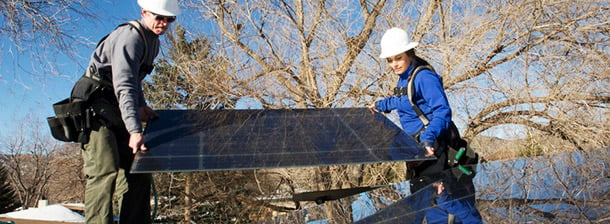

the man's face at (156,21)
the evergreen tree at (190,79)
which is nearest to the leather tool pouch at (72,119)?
the man's face at (156,21)

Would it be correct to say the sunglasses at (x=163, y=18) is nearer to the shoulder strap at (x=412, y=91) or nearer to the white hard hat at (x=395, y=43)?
the white hard hat at (x=395, y=43)

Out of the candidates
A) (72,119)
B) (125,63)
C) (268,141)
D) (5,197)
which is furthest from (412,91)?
(5,197)

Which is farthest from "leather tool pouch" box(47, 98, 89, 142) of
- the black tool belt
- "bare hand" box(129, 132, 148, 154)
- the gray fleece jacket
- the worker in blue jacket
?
the worker in blue jacket

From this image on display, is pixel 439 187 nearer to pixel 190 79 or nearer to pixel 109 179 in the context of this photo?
pixel 109 179

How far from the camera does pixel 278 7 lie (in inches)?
223

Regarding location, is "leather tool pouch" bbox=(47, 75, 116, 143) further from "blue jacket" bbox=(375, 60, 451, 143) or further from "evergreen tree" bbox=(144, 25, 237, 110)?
"evergreen tree" bbox=(144, 25, 237, 110)

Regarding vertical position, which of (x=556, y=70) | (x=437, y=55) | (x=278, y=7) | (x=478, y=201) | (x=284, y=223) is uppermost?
(x=278, y=7)

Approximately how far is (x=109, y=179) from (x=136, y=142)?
0.29 meters

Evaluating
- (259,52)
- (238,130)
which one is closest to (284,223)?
(238,130)

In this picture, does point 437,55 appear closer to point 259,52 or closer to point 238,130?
→ point 259,52

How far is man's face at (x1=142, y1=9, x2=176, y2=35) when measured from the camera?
2.28m

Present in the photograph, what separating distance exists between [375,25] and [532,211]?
4.05 m

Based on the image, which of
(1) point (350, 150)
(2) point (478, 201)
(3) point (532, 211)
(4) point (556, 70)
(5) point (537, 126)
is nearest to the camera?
(3) point (532, 211)

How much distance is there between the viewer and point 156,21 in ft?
7.51
